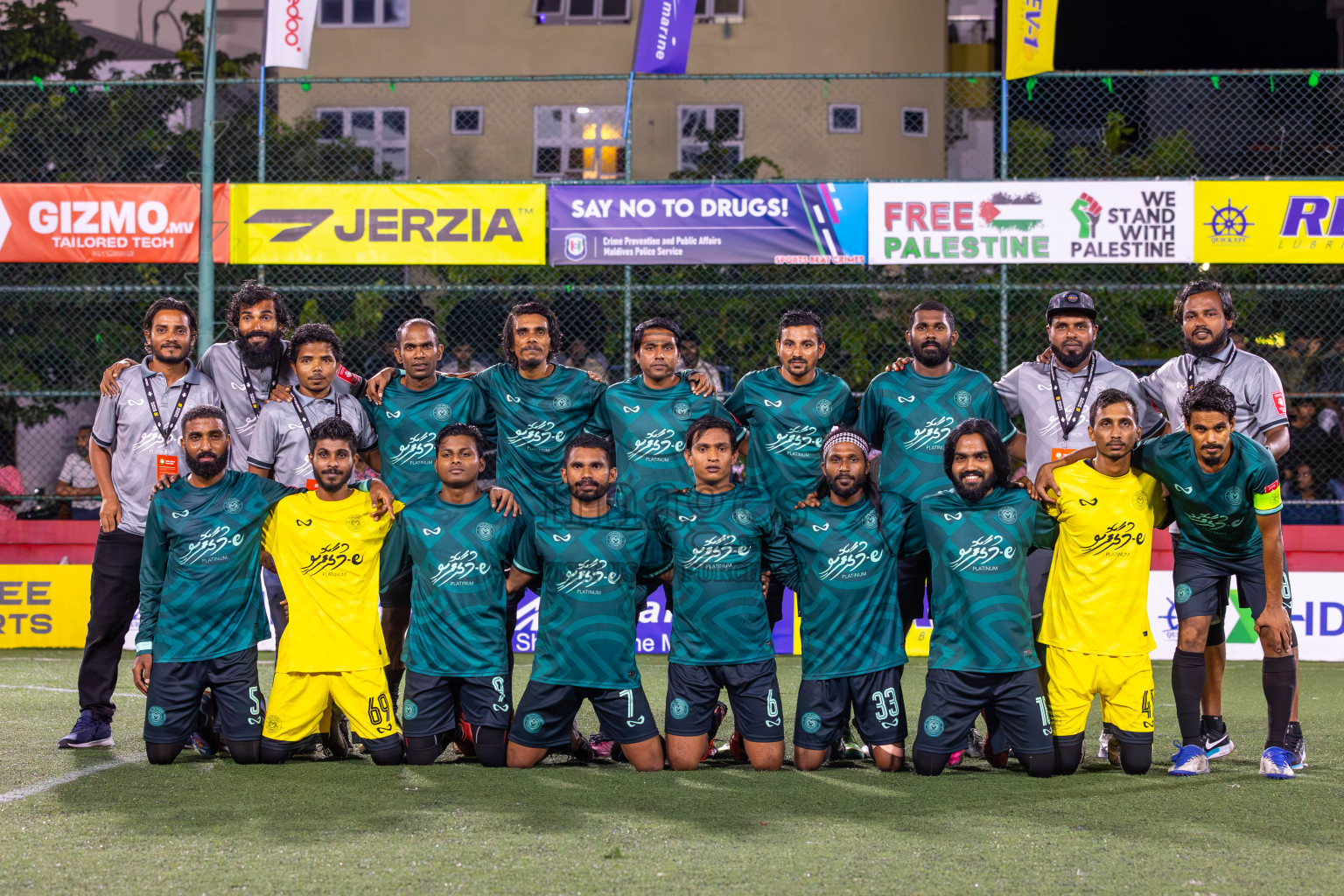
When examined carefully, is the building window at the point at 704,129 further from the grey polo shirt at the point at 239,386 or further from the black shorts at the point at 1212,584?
the black shorts at the point at 1212,584

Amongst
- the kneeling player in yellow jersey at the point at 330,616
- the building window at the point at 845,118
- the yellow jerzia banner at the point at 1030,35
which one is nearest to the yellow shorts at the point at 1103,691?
the kneeling player in yellow jersey at the point at 330,616

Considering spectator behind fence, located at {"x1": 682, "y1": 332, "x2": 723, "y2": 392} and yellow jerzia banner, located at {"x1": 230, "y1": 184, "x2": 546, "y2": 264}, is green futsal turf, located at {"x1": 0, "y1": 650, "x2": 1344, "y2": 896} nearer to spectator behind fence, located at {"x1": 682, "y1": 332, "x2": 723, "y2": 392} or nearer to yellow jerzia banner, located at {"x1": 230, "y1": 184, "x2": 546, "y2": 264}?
yellow jerzia banner, located at {"x1": 230, "y1": 184, "x2": 546, "y2": 264}

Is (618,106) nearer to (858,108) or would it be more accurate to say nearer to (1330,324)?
(858,108)

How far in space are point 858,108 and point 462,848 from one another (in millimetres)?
17539

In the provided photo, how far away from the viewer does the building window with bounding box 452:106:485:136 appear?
20297 mm

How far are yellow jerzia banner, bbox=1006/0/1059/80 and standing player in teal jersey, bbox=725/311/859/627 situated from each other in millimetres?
6088

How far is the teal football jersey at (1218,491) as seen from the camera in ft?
18.2

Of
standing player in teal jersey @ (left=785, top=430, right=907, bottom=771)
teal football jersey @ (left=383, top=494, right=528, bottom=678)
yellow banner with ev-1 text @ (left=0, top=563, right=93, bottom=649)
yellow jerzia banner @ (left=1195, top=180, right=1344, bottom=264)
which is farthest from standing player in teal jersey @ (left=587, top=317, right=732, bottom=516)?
yellow banner with ev-1 text @ (left=0, top=563, right=93, bottom=649)

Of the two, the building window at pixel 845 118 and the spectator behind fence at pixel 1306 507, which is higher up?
the building window at pixel 845 118

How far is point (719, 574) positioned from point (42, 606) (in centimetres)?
720

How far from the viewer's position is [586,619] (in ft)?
18.7

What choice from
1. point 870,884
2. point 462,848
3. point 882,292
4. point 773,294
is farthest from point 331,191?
point 870,884

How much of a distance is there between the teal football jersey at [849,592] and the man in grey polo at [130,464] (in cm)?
291

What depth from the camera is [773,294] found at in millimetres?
12320
